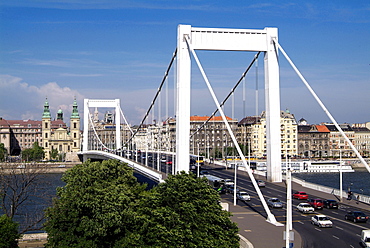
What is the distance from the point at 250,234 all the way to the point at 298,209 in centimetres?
1064

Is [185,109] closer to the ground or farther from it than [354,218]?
farther from it

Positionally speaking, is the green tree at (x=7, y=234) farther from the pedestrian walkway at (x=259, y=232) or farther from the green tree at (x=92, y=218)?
the pedestrian walkway at (x=259, y=232)

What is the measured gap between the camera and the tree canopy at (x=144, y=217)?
65.9ft

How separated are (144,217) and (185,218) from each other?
1723mm

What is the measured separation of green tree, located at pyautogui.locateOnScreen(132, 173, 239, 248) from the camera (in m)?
→ 19.8

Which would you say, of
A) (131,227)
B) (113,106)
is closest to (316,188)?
(131,227)

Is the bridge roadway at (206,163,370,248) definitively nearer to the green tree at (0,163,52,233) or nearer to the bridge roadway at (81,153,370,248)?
the bridge roadway at (81,153,370,248)

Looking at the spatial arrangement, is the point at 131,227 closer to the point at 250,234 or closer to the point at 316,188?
the point at 250,234

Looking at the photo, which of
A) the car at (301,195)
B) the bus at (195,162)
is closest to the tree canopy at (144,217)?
the car at (301,195)

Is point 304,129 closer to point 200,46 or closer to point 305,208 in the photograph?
point 305,208

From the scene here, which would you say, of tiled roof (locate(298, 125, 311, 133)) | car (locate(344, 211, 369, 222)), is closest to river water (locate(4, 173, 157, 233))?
car (locate(344, 211, 369, 222))

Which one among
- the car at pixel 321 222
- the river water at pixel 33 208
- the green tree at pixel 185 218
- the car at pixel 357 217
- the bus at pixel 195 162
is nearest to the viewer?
the green tree at pixel 185 218

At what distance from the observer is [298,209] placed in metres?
33.7

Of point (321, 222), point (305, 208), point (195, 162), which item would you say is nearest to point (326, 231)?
point (321, 222)
